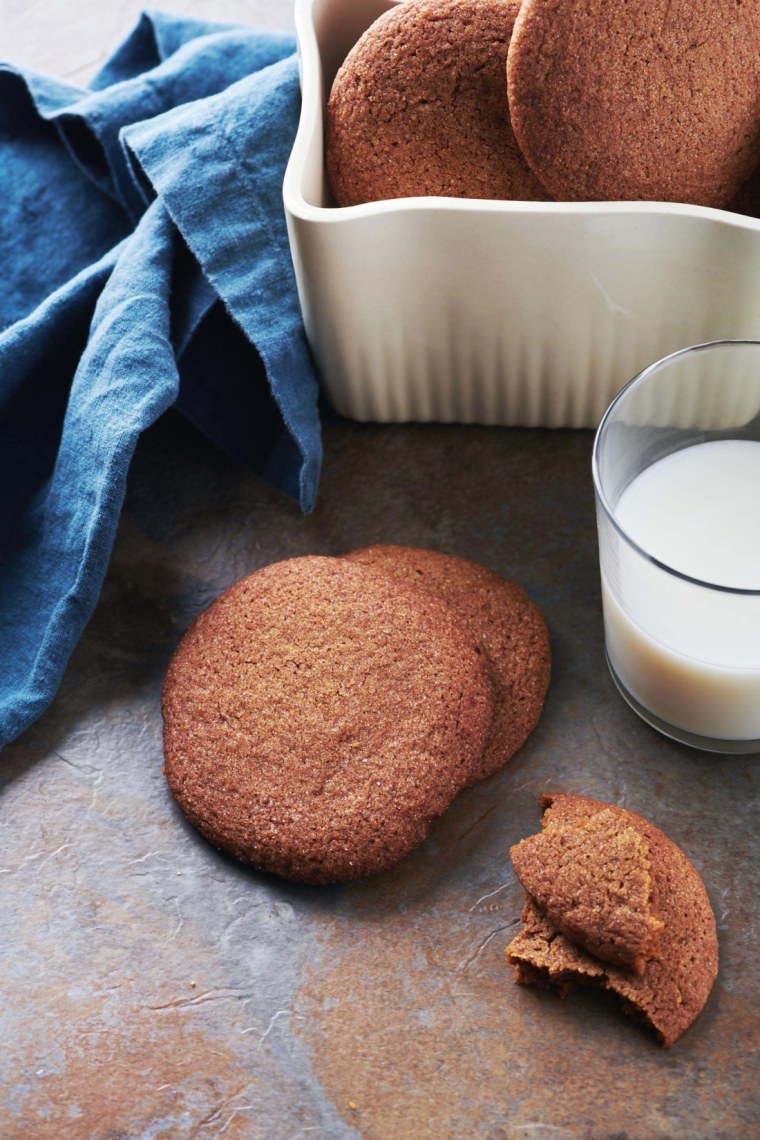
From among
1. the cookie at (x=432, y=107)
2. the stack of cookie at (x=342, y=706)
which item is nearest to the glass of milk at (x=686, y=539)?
the stack of cookie at (x=342, y=706)

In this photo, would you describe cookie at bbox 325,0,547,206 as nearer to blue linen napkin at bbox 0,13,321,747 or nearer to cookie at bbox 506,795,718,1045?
blue linen napkin at bbox 0,13,321,747

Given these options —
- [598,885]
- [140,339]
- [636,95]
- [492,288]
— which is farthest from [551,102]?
[598,885]

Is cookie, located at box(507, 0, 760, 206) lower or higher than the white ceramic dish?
higher

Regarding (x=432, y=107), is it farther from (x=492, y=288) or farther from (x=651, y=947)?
(x=651, y=947)

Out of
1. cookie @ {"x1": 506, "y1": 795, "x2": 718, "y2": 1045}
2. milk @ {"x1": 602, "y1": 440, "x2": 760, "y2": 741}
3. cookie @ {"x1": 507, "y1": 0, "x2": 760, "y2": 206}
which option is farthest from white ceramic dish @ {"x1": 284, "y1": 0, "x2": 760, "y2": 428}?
cookie @ {"x1": 506, "y1": 795, "x2": 718, "y2": 1045}

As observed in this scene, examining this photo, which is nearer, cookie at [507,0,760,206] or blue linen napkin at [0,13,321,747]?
cookie at [507,0,760,206]

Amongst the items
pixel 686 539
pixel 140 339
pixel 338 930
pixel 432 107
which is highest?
pixel 432 107

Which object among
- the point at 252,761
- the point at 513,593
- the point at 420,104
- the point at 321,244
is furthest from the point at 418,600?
the point at 420,104

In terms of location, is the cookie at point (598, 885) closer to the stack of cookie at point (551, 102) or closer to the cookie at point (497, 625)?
the cookie at point (497, 625)
